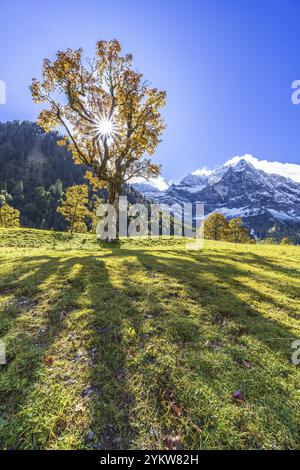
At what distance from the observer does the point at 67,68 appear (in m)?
22.2

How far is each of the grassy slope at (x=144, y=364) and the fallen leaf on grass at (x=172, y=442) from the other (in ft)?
0.23

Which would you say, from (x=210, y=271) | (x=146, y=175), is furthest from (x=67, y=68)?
(x=210, y=271)

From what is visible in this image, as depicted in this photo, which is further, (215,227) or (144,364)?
(215,227)

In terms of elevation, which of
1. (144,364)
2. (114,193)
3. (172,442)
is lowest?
(172,442)

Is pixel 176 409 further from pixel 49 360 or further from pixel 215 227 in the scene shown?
pixel 215 227

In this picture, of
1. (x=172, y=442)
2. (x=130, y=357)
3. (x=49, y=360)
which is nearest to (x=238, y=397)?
(x=172, y=442)

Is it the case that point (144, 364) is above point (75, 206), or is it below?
below

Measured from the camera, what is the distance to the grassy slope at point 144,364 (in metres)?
4.14

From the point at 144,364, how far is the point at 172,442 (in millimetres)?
1698

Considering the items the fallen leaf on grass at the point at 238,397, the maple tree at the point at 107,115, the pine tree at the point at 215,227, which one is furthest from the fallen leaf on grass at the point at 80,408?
the pine tree at the point at 215,227

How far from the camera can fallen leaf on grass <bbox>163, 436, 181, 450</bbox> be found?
396cm

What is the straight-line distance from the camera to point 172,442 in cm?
400

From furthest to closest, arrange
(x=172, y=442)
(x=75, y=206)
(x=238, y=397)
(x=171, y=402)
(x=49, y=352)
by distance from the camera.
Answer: (x=75, y=206) → (x=49, y=352) → (x=238, y=397) → (x=171, y=402) → (x=172, y=442)

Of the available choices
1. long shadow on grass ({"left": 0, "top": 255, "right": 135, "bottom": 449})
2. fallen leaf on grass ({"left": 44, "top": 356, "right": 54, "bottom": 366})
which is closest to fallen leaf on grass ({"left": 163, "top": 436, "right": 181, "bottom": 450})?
long shadow on grass ({"left": 0, "top": 255, "right": 135, "bottom": 449})
